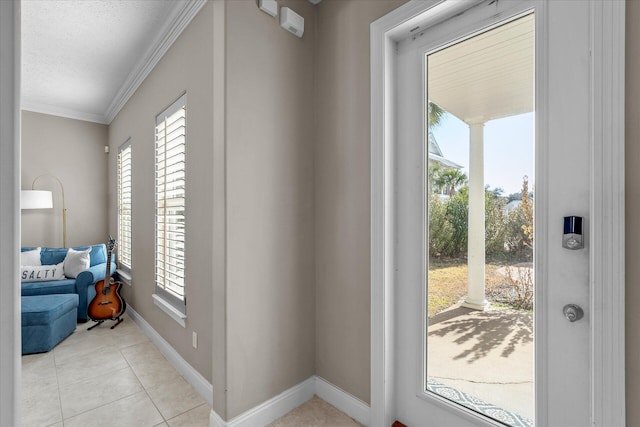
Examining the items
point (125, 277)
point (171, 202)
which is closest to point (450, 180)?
point (171, 202)

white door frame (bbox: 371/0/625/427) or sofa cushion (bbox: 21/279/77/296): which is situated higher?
white door frame (bbox: 371/0/625/427)

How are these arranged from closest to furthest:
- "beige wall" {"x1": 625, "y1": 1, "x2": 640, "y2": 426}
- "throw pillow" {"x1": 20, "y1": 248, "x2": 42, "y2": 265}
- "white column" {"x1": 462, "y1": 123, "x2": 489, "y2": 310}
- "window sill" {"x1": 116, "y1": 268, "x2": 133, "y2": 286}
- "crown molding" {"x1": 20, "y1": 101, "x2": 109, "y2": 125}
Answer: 1. "beige wall" {"x1": 625, "y1": 1, "x2": 640, "y2": 426}
2. "white column" {"x1": 462, "y1": 123, "x2": 489, "y2": 310}
3. "window sill" {"x1": 116, "y1": 268, "x2": 133, "y2": 286}
4. "throw pillow" {"x1": 20, "y1": 248, "x2": 42, "y2": 265}
5. "crown molding" {"x1": 20, "y1": 101, "x2": 109, "y2": 125}

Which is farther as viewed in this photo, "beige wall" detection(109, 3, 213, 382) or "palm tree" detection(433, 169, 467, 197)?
"beige wall" detection(109, 3, 213, 382)

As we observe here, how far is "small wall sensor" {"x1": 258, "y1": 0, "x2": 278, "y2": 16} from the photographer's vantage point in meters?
1.76

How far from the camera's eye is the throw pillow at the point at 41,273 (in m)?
3.53

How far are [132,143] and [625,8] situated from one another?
13.5 feet

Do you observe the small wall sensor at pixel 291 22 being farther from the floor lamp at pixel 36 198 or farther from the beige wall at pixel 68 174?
the beige wall at pixel 68 174

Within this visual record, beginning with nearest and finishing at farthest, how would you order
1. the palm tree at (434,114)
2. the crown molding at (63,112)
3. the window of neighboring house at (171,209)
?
the palm tree at (434,114) < the window of neighboring house at (171,209) < the crown molding at (63,112)

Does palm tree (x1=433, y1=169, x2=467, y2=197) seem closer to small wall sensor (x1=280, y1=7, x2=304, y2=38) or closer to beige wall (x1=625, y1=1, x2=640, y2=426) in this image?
beige wall (x1=625, y1=1, x2=640, y2=426)

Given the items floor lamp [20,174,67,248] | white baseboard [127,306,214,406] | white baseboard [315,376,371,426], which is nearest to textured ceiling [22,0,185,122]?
floor lamp [20,174,67,248]

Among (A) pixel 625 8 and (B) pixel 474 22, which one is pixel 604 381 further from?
(B) pixel 474 22

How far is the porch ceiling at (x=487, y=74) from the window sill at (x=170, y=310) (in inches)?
89.5

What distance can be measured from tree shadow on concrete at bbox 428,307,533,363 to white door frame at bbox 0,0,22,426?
1.56 m

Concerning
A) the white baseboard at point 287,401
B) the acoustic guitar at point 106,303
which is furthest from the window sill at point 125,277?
the white baseboard at point 287,401
